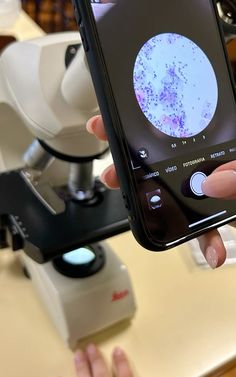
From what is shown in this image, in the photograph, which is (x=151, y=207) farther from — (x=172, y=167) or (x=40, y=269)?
(x=40, y=269)

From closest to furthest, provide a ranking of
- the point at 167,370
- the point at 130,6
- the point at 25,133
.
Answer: the point at 130,6
the point at 167,370
the point at 25,133

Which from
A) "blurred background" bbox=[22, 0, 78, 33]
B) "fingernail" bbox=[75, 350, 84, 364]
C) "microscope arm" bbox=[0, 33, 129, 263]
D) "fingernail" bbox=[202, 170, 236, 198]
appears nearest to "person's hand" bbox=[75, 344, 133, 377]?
"fingernail" bbox=[75, 350, 84, 364]

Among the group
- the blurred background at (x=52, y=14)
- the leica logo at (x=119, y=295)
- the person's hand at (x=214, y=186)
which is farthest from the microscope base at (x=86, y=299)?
the blurred background at (x=52, y=14)

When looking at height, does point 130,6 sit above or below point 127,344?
above

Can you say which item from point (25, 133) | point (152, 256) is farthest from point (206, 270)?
point (25, 133)

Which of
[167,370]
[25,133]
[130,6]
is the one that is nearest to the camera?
[130,6]

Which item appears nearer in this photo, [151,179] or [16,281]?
[151,179]

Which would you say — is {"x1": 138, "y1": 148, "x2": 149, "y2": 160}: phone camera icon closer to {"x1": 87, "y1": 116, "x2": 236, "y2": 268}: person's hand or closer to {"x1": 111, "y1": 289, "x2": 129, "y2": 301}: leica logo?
{"x1": 87, "y1": 116, "x2": 236, "y2": 268}: person's hand
